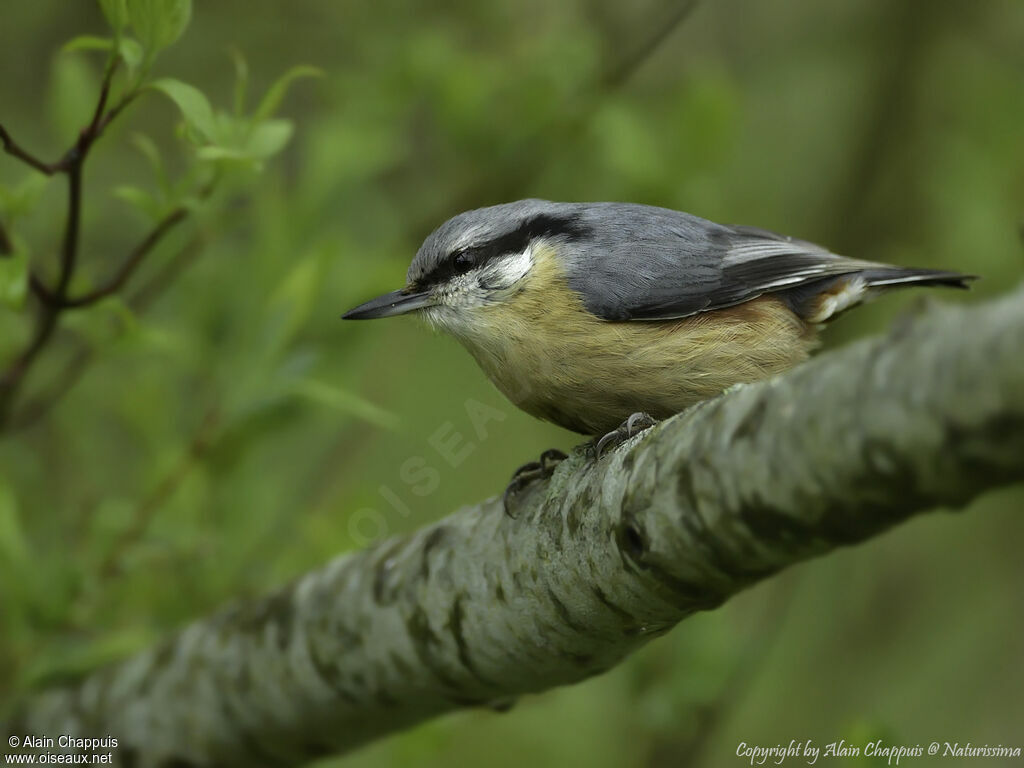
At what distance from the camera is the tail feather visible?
2389 mm

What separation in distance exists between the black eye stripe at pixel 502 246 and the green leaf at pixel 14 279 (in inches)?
38.4

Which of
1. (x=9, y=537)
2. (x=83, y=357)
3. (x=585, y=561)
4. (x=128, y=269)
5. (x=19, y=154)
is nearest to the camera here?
(x=585, y=561)

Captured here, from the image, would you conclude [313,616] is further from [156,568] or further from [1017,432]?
[1017,432]

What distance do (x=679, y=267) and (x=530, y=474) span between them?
24.8 inches

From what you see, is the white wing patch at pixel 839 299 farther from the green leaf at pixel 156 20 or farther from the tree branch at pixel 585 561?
the green leaf at pixel 156 20

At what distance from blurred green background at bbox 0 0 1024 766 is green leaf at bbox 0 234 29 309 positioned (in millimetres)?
305

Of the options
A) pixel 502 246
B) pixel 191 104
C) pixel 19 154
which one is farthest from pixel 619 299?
pixel 19 154

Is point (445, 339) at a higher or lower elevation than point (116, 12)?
lower

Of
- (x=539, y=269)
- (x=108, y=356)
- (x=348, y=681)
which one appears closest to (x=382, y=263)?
(x=539, y=269)

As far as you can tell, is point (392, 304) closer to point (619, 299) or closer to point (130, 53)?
point (619, 299)

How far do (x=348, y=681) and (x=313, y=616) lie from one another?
0.15 m

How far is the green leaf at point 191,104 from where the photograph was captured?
175cm

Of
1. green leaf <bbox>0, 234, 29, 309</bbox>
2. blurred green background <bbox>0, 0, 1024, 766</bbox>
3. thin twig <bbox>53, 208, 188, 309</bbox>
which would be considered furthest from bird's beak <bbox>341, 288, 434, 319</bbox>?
green leaf <bbox>0, 234, 29, 309</bbox>

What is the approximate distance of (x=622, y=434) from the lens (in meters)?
2.02
